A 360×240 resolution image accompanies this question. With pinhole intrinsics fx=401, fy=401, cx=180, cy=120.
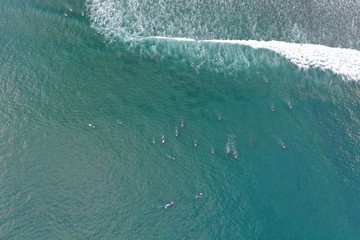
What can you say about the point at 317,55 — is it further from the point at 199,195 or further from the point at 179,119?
the point at 199,195

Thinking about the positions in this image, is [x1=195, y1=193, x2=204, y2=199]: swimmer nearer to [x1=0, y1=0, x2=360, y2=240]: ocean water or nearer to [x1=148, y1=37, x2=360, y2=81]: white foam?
[x1=0, y1=0, x2=360, y2=240]: ocean water

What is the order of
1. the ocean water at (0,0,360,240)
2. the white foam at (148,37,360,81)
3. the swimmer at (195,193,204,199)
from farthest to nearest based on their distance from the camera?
the white foam at (148,37,360,81) → the swimmer at (195,193,204,199) → the ocean water at (0,0,360,240)

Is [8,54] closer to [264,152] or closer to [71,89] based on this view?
[71,89]

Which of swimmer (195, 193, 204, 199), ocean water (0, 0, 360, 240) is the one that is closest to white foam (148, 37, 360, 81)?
ocean water (0, 0, 360, 240)

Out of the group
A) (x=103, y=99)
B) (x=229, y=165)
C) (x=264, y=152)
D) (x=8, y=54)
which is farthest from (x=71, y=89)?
(x=264, y=152)

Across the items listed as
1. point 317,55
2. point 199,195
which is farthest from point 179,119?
point 317,55
